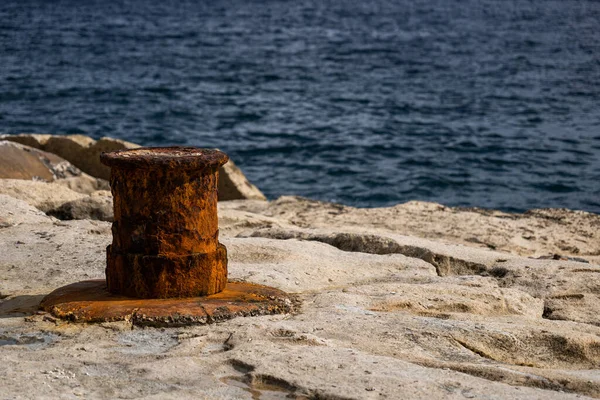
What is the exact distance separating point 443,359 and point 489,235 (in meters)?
3.54

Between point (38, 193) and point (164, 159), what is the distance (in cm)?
303

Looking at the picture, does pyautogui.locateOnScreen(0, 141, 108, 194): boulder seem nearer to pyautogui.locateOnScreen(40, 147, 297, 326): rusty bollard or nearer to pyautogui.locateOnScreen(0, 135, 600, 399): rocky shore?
pyautogui.locateOnScreen(0, 135, 600, 399): rocky shore

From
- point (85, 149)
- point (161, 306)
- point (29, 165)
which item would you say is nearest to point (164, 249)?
point (161, 306)

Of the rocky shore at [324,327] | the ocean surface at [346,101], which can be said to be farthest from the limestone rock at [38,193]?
the ocean surface at [346,101]

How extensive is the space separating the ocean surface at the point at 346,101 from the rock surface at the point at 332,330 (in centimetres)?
667

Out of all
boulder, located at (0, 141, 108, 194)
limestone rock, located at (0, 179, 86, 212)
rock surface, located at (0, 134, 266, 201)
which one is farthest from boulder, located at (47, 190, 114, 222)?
rock surface, located at (0, 134, 266, 201)

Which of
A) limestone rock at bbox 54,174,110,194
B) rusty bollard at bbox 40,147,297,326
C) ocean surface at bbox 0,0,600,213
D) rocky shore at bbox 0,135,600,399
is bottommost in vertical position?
ocean surface at bbox 0,0,600,213

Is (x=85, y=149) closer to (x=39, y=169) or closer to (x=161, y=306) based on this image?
(x=39, y=169)

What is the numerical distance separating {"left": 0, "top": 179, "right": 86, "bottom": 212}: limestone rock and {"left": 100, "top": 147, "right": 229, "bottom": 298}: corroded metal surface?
101 inches

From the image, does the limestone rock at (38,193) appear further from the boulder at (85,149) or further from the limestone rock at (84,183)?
the boulder at (85,149)

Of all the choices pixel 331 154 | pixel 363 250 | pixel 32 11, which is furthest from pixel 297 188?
pixel 32 11

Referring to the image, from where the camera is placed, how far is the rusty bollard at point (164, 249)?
3.56 meters

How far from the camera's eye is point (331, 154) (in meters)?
14.0

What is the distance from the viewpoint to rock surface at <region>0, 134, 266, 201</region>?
8.45 m
